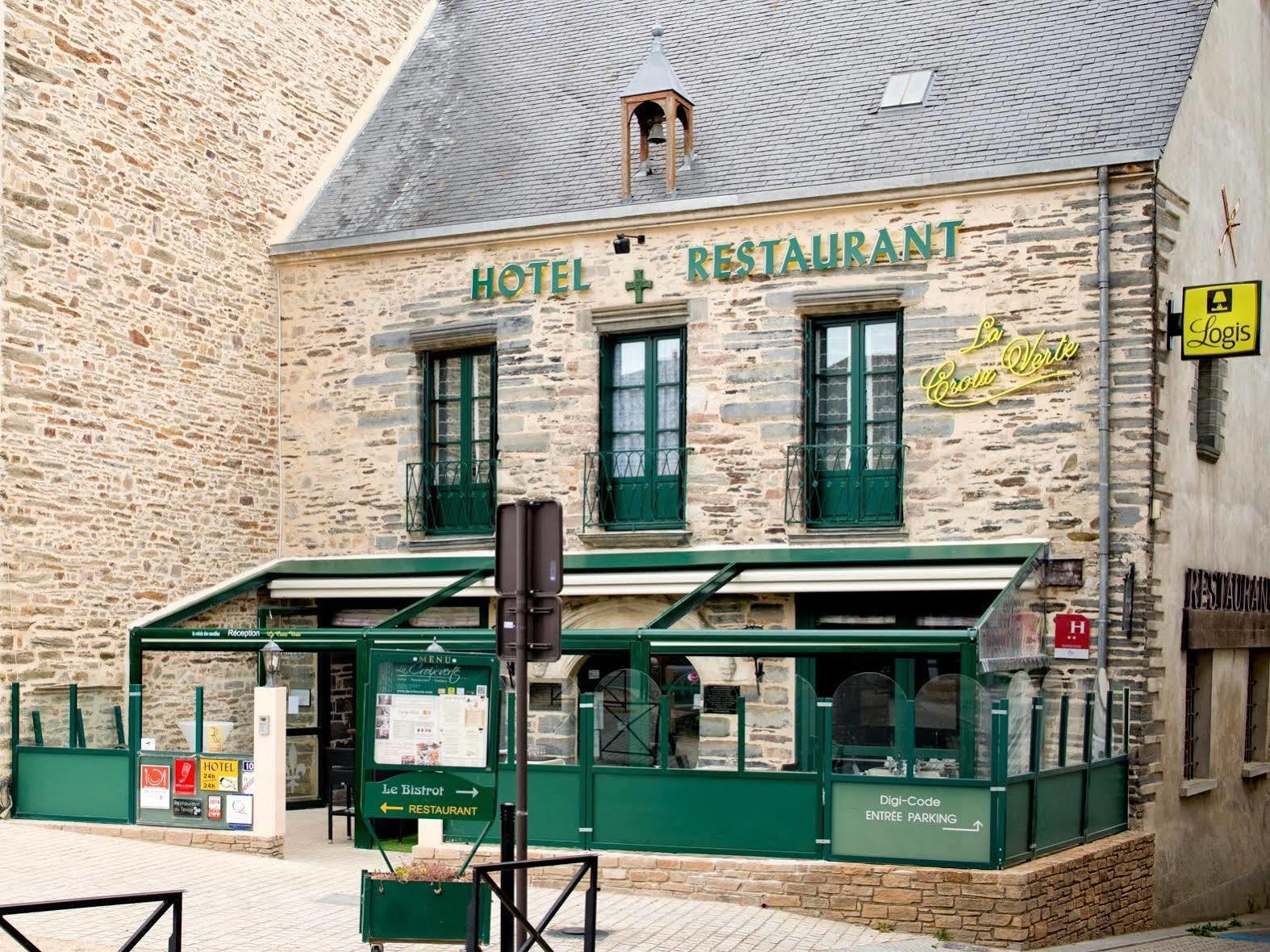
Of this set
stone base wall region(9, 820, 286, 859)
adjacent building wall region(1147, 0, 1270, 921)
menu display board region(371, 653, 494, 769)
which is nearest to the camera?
menu display board region(371, 653, 494, 769)

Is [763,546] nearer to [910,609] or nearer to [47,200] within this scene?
[910,609]

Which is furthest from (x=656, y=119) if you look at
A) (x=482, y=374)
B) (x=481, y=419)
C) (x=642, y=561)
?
(x=642, y=561)

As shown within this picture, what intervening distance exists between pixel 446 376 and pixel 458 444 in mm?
678

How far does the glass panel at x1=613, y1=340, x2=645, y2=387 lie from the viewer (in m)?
14.7

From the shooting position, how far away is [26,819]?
42.8ft

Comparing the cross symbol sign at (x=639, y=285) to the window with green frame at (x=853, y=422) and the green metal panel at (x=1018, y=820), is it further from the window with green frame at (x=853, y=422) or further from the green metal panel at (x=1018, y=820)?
the green metal panel at (x=1018, y=820)

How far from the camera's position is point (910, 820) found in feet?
33.2

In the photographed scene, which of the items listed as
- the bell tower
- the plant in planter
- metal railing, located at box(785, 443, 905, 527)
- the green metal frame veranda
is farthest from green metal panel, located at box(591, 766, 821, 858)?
the bell tower

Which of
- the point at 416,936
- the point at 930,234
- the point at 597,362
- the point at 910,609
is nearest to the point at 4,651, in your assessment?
the point at 597,362

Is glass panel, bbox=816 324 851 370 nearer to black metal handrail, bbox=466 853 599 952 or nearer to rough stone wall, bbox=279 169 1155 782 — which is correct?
rough stone wall, bbox=279 169 1155 782

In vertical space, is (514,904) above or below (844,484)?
below

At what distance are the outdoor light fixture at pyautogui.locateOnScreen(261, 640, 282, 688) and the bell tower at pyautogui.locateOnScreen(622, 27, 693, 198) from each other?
5063mm

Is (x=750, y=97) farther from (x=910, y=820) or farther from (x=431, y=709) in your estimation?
(x=431, y=709)

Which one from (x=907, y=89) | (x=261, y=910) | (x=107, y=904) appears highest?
(x=907, y=89)
